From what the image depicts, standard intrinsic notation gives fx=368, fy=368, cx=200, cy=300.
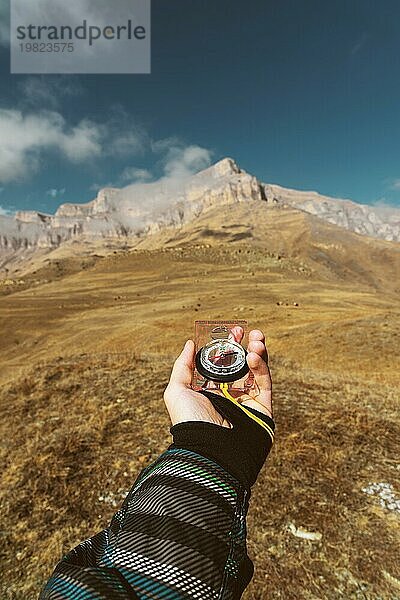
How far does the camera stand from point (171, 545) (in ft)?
6.44

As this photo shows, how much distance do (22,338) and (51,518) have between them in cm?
3214

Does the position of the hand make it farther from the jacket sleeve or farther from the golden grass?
the golden grass

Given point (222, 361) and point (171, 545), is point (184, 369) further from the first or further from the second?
point (171, 545)

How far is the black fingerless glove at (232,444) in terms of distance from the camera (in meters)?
2.53

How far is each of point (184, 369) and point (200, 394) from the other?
1.02 ft

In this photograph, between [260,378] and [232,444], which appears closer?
[232,444]

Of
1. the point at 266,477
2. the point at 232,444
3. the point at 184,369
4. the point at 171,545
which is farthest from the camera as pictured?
the point at 266,477

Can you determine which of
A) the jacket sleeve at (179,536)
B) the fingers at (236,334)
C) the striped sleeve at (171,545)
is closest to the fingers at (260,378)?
the fingers at (236,334)

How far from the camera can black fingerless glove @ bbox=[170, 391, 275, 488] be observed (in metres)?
2.53

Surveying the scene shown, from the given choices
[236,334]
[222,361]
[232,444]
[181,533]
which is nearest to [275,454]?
[236,334]

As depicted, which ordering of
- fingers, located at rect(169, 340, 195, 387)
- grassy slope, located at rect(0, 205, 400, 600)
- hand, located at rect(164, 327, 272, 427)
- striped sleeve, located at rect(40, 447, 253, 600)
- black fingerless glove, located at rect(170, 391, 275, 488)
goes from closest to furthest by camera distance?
striped sleeve, located at rect(40, 447, 253, 600), black fingerless glove, located at rect(170, 391, 275, 488), hand, located at rect(164, 327, 272, 427), fingers, located at rect(169, 340, 195, 387), grassy slope, located at rect(0, 205, 400, 600)

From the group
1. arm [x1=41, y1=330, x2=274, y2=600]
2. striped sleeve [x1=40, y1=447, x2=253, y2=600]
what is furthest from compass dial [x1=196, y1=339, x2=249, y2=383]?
striped sleeve [x1=40, y1=447, x2=253, y2=600]

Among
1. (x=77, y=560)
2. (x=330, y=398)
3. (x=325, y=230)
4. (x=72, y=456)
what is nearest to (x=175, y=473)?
(x=77, y=560)

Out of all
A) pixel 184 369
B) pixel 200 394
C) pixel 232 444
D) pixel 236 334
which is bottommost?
pixel 232 444
